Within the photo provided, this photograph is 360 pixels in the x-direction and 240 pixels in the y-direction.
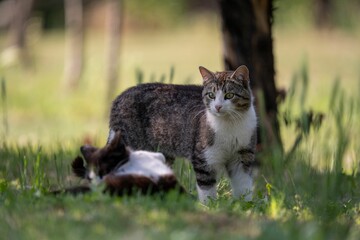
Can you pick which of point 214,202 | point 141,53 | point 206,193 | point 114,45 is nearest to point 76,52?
point 114,45

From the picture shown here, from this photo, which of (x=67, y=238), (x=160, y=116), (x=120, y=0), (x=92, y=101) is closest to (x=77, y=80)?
(x=92, y=101)

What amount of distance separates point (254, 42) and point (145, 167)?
359 cm

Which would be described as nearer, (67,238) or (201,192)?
(67,238)

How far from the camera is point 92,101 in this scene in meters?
16.3

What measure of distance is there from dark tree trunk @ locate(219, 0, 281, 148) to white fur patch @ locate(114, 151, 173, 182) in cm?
323

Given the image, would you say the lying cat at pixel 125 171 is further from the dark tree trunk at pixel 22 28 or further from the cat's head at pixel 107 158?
the dark tree trunk at pixel 22 28

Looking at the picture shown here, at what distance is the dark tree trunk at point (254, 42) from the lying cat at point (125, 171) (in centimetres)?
Result: 327

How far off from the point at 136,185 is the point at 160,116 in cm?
203

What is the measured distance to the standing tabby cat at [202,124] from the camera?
6.42 metres

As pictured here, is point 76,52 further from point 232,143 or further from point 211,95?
point 232,143

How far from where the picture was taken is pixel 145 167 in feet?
16.9

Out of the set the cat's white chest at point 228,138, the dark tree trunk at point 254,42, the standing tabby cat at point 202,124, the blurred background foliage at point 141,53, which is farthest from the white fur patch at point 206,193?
the blurred background foliage at point 141,53

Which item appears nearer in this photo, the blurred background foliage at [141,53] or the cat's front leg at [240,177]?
the cat's front leg at [240,177]

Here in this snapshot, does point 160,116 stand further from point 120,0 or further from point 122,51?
point 122,51
